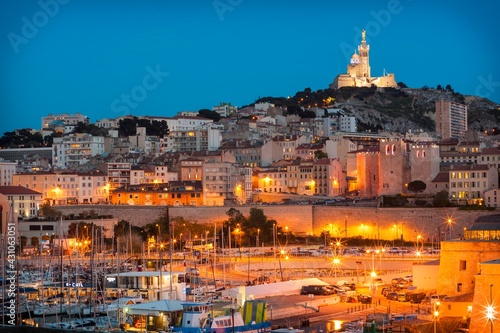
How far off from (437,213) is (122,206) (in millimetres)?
15221

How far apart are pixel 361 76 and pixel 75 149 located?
143 feet

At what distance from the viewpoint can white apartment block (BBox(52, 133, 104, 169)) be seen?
74.2 meters

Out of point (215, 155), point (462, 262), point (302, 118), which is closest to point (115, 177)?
point (215, 155)

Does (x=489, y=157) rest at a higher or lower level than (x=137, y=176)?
higher

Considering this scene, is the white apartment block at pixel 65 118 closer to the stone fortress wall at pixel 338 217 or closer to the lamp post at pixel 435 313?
the stone fortress wall at pixel 338 217

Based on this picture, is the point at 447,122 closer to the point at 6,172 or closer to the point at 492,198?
the point at 6,172

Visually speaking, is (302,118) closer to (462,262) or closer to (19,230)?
(19,230)

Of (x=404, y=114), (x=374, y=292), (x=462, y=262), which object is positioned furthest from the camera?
(x=404, y=114)

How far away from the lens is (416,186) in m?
54.4

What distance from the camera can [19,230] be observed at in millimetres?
49062

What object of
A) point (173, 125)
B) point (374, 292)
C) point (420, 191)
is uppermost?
point (173, 125)

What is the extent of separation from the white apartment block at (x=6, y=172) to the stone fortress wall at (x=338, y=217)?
1129cm

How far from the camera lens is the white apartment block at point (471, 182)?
173 feet

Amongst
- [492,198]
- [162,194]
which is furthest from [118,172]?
[492,198]
